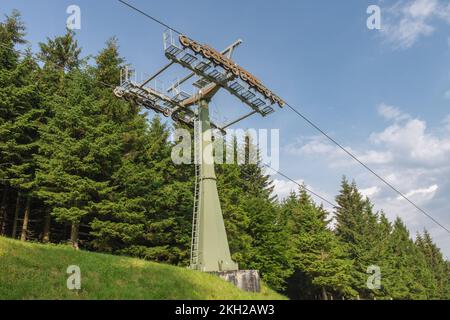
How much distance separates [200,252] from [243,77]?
1067cm

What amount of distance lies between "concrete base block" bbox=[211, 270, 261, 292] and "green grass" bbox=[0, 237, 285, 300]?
1.62m

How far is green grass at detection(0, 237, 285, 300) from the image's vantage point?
36.9 feet

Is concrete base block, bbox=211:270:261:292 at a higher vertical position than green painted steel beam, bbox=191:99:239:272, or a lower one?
lower

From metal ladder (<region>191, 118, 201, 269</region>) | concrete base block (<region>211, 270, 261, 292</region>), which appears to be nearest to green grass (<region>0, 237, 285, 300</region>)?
concrete base block (<region>211, 270, 261, 292</region>)

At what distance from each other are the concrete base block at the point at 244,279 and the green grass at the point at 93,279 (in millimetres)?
1621

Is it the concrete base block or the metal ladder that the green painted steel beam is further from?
the concrete base block

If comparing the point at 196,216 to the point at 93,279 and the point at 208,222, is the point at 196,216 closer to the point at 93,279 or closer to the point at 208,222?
the point at 208,222

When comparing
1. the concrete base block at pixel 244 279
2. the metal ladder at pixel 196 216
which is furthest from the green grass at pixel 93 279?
the metal ladder at pixel 196 216

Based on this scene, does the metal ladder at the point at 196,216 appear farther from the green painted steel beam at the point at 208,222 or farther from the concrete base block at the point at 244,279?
the concrete base block at the point at 244,279

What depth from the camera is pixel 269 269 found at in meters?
41.2

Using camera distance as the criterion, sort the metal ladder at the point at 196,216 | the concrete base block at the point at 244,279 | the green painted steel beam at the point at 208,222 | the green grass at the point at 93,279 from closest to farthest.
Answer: the green grass at the point at 93,279 → the concrete base block at the point at 244,279 → the green painted steel beam at the point at 208,222 → the metal ladder at the point at 196,216

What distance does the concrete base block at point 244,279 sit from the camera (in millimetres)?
18422
